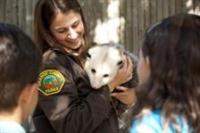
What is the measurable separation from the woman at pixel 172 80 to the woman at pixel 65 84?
86 centimetres

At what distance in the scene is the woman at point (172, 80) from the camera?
2.35 metres

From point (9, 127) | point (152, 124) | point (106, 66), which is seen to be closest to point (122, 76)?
point (106, 66)

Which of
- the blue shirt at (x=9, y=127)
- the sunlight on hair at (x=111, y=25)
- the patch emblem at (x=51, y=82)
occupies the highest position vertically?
the blue shirt at (x=9, y=127)

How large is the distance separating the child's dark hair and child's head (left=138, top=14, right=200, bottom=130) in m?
0.48

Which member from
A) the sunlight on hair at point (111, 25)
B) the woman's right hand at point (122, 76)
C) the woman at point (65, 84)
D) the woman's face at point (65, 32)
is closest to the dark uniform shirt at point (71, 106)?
Result: the woman at point (65, 84)

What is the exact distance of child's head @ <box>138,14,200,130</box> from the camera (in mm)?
2363

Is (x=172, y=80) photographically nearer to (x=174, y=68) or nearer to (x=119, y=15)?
(x=174, y=68)

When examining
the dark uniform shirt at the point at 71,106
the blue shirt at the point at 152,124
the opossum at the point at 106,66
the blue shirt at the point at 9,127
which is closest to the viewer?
the blue shirt at the point at 9,127

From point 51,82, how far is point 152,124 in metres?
1.03

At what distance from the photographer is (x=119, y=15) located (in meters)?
7.11

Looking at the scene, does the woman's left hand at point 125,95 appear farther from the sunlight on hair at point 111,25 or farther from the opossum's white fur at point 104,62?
the sunlight on hair at point 111,25

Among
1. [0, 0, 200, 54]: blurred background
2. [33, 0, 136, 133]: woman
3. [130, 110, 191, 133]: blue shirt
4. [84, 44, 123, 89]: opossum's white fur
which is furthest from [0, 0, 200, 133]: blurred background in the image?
[130, 110, 191, 133]: blue shirt

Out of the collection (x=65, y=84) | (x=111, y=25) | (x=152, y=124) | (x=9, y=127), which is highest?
(x=9, y=127)

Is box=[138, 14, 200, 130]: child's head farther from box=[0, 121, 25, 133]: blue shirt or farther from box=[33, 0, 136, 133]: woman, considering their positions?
box=[33, 0, 136, 133]: woman
